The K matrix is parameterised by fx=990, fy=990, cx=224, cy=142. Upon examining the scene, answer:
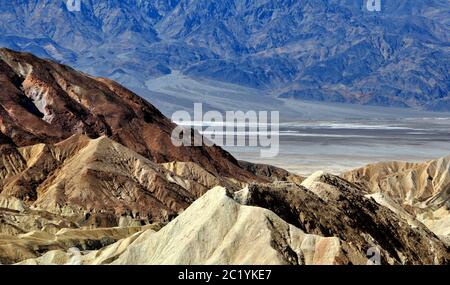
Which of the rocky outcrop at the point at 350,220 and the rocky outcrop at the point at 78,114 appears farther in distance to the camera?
the rocky outcrop at the point at 78,114

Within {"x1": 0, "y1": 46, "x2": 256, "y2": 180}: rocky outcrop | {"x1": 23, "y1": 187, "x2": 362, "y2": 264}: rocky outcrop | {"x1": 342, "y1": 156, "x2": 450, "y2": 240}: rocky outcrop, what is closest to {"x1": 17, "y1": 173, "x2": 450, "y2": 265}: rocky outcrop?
{"x1": 23, "y1": 187, "x2": 362, "y2": 264}: rocky outcrop

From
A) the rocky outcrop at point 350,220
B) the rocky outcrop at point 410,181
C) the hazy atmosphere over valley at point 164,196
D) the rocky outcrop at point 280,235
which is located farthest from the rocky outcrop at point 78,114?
the rocky outcrop at point 280,235

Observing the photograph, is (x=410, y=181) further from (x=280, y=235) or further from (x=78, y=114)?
(x=280, y=235)

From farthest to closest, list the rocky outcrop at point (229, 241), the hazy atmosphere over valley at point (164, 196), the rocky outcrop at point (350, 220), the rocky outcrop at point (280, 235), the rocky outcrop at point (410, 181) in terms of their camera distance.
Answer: the rocky outcrop at point (410, 181), the rocky outcrop at point (350, 220), the hazy atmosphere over valley at point (164, 196), the rocky outcrop at point (280, 235), the rocky outcrop at point (229, 241)

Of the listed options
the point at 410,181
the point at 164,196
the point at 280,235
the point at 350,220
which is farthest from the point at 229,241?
the point at 410,181

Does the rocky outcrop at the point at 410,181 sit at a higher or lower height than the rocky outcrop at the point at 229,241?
lower

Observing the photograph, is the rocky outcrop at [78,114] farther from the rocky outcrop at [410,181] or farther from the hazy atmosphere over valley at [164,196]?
the rocky outcrop at [410,181]

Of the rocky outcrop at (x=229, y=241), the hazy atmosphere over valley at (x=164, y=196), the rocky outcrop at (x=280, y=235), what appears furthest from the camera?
the hazy atmosphere over valley at (x=164, y=196)

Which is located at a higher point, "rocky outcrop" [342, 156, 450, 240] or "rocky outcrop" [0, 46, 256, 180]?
"rocky outcrop" [0, 46, 256, 180]

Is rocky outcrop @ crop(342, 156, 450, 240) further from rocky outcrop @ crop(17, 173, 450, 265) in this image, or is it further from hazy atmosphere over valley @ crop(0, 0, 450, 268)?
rocky outcrop @ crop(17, 173, 450, 265)

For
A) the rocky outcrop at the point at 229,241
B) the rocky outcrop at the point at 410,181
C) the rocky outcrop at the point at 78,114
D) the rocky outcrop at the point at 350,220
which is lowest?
the rocky outcrop at the point at 410,181
